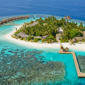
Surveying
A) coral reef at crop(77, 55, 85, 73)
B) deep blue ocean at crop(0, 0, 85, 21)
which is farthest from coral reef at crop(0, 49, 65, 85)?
deep blue ocean at crop(0, 0, 85, 21)

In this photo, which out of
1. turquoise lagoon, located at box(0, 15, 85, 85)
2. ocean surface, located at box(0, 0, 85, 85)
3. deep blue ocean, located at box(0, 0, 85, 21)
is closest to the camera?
ocean surface, located at box(0, 0, 85, 85)

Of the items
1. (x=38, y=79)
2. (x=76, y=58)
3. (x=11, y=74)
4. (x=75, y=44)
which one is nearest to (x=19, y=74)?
(x=11, y=74)

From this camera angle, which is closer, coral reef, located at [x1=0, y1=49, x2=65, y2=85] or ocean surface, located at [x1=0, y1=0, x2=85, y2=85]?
ocean surface, located at [x1=0, y1=0, x2=85, y2=85]

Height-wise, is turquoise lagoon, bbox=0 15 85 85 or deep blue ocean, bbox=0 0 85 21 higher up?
deep blue ocean, bbox=0 0 85 21

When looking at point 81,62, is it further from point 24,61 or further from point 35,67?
point 24,61

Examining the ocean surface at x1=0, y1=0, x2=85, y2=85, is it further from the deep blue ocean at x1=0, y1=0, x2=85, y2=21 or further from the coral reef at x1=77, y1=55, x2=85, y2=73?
the deep blue ocean at x1=0, y1=0, x2=85, y2=21

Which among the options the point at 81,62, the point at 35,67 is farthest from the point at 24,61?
the point at 81,62

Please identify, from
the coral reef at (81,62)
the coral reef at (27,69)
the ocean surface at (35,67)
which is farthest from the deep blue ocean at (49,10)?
the coral reef at (27,69)

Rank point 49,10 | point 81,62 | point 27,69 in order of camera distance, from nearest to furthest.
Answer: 1. point 27,69
2. point 81,62
3. point 49,10

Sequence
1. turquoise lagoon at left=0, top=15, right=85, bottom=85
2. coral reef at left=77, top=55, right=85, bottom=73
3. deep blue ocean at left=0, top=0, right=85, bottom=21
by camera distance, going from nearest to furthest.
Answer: turquoise lagoon at left=0, top=15, right=85, bottom=85, coral reef at left=77, top=55, right=85, bottom=73, deep blue ocean at left=0, top=0, right=85, bottom=21

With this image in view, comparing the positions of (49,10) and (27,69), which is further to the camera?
(49,10)
